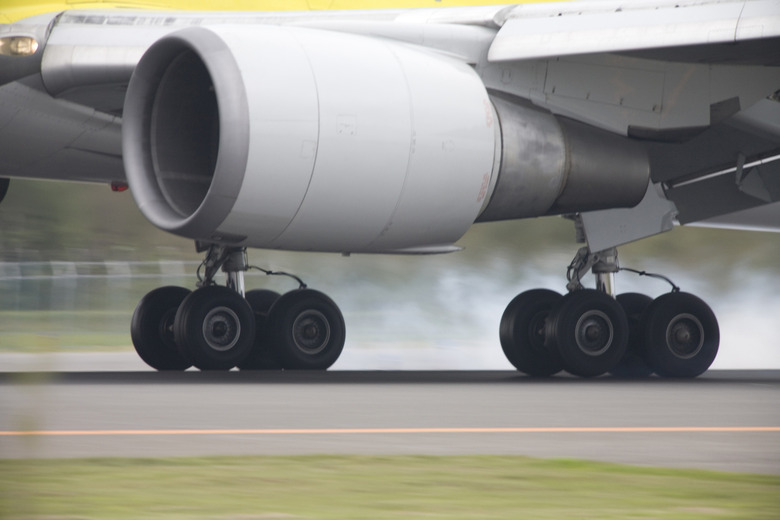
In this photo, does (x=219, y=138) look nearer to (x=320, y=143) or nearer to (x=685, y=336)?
(x=320, y=143)

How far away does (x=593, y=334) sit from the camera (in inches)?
340

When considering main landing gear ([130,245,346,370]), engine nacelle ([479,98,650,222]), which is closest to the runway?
main landing gear ([130,245,346,370])

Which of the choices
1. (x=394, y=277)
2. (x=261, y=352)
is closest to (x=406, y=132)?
(x=261, y=352)

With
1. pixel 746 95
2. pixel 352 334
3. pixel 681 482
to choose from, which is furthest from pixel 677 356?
Result: pixel 352 334

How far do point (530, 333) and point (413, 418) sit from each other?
147 inches

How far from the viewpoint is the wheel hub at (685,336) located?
9039mm

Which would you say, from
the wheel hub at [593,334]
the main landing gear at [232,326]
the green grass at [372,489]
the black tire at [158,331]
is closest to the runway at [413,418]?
the green grass at [372,489]

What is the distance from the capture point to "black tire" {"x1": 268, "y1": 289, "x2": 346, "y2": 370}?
32.3ft

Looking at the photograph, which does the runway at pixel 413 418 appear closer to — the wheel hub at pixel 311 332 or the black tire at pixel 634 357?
the black tire at pixel 634 357

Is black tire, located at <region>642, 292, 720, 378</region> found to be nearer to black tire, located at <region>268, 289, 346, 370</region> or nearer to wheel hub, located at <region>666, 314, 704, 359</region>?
wheel hub, located at <region>666, 314, 704, 359</region>

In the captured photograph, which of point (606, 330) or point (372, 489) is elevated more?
point (606, 330)

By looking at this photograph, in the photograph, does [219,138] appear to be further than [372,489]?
Yes

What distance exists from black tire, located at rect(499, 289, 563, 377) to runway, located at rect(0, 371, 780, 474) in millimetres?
786

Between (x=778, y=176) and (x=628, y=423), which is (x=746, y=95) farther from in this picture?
(x=628, y=423)
